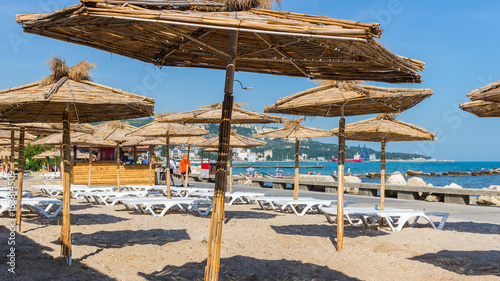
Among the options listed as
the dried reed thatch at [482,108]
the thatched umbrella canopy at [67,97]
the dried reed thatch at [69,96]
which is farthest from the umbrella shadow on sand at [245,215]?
the dried reed thatch at [482,108]

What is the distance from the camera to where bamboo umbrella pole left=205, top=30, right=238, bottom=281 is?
316cm

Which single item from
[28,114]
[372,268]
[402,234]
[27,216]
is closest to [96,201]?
[27,216]

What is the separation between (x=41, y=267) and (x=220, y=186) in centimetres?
284

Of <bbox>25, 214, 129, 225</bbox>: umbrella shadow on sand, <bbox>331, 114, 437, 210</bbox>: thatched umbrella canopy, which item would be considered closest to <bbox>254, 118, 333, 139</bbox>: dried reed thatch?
<bbox>331, 114, 437, 210</bbox>: thatched umbrella canopy

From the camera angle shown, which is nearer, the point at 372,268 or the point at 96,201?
the point at 372,268

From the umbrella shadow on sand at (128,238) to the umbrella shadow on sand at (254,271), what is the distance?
1.52 m

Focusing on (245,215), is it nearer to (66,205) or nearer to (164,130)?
(164,130)

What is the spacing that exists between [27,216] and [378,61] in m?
8.71

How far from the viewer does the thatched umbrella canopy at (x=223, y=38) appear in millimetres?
2639

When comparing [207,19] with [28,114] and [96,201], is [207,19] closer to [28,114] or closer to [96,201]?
[28,114]

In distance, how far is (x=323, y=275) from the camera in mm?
4969

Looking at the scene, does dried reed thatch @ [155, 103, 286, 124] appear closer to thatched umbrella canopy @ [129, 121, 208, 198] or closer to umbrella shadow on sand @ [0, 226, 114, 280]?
thatched umbrella canopy @ [129, 121, 208, 198]

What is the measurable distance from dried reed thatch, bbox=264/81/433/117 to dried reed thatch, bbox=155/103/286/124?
2839 millimetres

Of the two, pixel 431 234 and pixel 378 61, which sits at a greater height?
pixel 378 61
